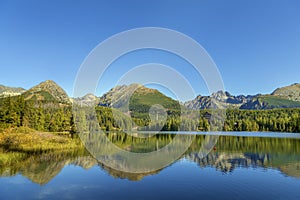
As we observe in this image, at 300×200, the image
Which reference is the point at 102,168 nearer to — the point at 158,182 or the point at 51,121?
the point at 158,182

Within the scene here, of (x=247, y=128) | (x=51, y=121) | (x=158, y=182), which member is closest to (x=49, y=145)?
(x=158, y=182)

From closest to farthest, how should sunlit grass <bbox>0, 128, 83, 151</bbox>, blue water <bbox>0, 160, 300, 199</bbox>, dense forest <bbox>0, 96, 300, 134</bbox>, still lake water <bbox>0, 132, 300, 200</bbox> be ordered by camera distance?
1. blue water <bbox>0, 160, 300, 199</bbox>
2. still lake water <bbox>0, 132, 300, 200</bbox>
3. sunlit grass <bbox>0, 128, 83, 151</bbox>
4. dense forest <bbox>0, 96, 300, 134</bbox>

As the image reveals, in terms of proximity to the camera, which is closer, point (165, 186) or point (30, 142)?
point (165, 186)

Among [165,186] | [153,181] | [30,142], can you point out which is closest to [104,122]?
[30,142]

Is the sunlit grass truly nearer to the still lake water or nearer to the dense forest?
the still lake water

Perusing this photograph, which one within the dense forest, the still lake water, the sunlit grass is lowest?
the still lake water

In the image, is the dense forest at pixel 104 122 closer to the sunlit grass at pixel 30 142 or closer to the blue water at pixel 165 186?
the sunlit grass at pixel 30 142

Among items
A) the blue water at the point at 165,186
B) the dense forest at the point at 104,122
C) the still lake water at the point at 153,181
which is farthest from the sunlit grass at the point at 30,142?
the dense forest at the point at 104,122

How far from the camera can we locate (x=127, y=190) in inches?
877

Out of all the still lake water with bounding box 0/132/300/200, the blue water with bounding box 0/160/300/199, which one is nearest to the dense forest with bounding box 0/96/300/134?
the still lake water with bounding box 0/132/300/200

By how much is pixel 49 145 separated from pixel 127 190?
122ft

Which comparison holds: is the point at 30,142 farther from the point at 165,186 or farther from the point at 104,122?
the point at 104,122

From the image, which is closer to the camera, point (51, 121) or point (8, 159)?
point (8, 159)

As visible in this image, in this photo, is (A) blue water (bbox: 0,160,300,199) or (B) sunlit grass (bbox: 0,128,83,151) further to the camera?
(B) sunlit grass (bbox: 0,128,83,151)
